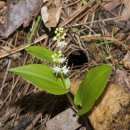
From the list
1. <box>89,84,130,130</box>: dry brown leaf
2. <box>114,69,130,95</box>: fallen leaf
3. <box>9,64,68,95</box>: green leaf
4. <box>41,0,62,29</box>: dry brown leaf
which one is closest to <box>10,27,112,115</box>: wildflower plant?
<box>9,64,68,95</box>: green leaf

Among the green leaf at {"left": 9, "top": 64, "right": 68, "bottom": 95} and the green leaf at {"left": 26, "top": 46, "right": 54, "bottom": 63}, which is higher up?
the green leaf at {"left": 26, "top": 46, "right": 54, "bottom": 63}

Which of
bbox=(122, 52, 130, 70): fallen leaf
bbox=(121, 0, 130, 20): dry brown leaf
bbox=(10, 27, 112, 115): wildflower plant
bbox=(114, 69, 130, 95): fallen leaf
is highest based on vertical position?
bbox=(10, 27, 112, 115): wildflower plant

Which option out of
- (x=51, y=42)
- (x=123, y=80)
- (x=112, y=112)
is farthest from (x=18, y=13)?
(x=112, y=112)

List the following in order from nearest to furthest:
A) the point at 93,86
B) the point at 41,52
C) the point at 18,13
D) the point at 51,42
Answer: the point at 93,86 → the point at 41,52 → the point at 51,42 → the point at 18,13

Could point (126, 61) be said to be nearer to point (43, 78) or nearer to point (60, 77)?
point (60, 77)

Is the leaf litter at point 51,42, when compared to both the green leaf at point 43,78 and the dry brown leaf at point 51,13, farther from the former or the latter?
the green leaf at point 43,78

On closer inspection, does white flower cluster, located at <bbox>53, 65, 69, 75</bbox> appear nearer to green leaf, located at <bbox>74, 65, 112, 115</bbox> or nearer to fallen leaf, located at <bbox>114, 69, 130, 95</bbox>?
green leaf, located at <bbox>74, 65, 112, 115</bbox>
